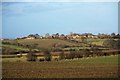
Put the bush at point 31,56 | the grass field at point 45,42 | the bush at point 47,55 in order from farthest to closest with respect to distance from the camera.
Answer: the grass field at point 45,42
the bush at point 31,56
the bush at point 47,55

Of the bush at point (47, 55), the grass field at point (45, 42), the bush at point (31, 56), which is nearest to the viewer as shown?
the bush at point (47, 55)

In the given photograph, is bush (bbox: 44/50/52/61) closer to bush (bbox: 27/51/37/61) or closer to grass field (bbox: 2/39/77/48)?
bush (bbox: 27/51/37/61)

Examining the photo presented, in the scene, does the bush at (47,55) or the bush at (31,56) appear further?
the bush at (31,56)

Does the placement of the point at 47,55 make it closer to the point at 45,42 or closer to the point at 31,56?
the point at 31,56

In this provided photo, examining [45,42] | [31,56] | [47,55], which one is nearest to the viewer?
[47,55]

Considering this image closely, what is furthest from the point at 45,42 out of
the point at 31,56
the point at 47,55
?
the point at 31,56

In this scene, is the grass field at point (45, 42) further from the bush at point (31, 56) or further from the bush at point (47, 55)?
the bush at point (31, 56)

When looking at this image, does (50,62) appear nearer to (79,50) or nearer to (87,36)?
(79,50)

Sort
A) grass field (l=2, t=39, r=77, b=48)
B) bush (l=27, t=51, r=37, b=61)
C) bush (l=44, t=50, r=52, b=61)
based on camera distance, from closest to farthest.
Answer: bush (l=44, t=50, r=52, b=61), bush (l=27, t=51, r=37, b=61), grass field (l=2, t=39, r=77, b=48)

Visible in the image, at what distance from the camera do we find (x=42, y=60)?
30547 millimetres

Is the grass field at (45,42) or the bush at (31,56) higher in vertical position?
the grass field at (45,42)

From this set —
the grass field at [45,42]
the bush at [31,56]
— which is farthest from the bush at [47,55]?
the grass field at [45,42]

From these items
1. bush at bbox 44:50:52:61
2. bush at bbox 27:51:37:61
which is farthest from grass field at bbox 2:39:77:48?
bush at bbox 27:51:37:61

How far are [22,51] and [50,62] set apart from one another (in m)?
3.50
